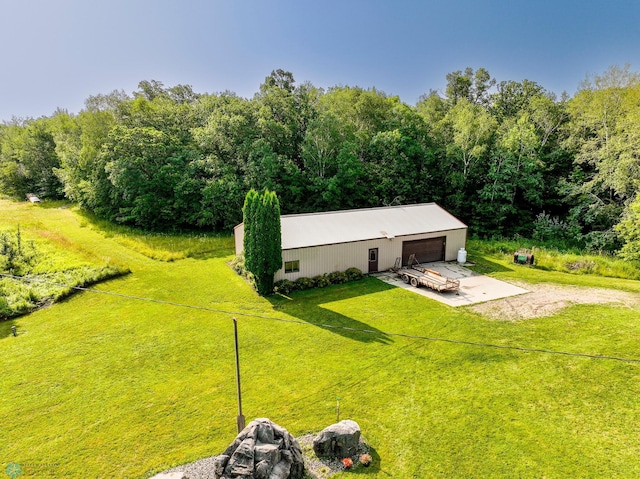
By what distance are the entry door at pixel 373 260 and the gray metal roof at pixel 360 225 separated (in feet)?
2.67

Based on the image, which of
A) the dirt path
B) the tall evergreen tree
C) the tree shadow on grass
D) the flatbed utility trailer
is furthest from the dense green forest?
the tree shadow on grass

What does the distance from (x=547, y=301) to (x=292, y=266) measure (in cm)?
1160

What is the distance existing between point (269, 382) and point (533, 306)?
461 inches

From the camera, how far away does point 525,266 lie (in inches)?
810

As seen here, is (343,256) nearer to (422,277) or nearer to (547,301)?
(422,277)

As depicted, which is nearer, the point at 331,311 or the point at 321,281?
the point at 331,311

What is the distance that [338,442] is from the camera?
7.84 m

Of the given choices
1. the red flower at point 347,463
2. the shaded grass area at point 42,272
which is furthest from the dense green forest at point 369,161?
the red flower at point 347,463

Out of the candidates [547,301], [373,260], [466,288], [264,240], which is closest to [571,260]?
[547,301]

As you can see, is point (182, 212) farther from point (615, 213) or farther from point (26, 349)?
point (615, 213)

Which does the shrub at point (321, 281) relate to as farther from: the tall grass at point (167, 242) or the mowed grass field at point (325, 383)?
the tall grass at point (167, 242)

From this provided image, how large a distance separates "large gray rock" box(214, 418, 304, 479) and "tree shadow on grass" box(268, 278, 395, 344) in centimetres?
536

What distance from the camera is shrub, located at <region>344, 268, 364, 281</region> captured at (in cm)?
1822

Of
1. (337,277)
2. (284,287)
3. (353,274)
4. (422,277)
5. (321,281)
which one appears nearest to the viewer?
(284,287)
